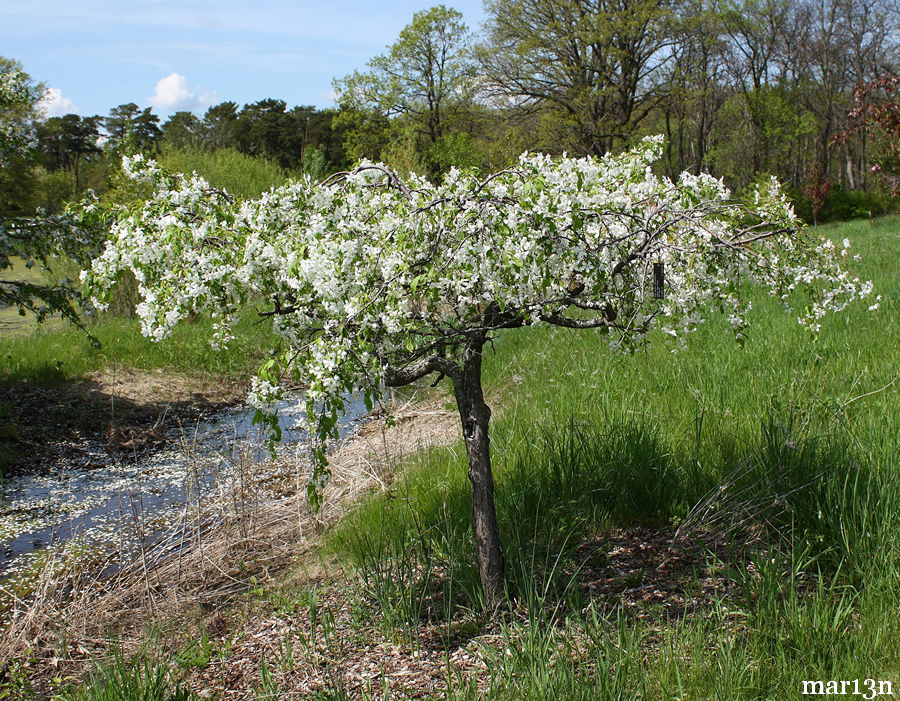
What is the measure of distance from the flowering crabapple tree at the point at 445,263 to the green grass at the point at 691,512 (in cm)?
67

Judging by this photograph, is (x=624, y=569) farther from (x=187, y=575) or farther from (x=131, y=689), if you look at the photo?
(x=187, y=575)

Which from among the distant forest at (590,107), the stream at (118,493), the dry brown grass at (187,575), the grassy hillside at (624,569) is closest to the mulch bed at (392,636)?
the grassy hillside at (624,569)

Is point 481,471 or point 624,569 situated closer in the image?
point 481,471

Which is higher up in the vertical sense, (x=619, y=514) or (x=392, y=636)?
(x=619, y=514)

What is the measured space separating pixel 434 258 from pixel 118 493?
17.7ft

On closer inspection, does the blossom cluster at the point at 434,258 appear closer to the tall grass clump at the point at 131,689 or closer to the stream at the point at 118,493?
the tall grass clump at the point at 131,689

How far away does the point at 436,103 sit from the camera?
34.1m

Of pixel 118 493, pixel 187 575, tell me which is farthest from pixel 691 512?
pixel 118 493

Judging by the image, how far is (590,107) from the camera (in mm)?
24188

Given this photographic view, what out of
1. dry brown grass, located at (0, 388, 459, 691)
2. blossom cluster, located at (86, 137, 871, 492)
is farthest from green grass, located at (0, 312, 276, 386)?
blossom cluster, located at (86, 137, 871, 492)

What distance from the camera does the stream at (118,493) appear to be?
594 centimetres

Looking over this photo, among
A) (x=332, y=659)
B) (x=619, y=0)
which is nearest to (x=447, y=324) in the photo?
(x=332, y=659)

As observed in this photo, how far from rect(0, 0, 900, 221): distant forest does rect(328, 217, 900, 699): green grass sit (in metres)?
5.37

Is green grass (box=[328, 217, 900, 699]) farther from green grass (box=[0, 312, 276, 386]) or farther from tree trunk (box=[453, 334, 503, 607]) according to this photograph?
green grass (box=[0, 312, 276, 386])
